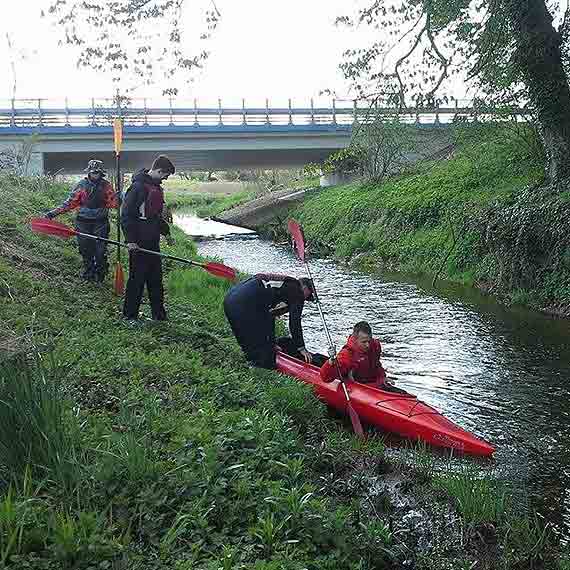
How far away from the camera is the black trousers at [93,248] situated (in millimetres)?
9305

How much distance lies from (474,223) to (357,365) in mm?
8404

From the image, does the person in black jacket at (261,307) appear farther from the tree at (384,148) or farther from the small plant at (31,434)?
the tree at (384,148)

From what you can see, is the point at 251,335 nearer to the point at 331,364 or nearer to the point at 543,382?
the point at 331,364

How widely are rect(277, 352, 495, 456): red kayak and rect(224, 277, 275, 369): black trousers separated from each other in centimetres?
52

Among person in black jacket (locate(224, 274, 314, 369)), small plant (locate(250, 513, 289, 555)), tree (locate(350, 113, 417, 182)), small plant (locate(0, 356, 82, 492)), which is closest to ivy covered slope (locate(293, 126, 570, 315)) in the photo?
tree (locate(350, 113, 417, 182))

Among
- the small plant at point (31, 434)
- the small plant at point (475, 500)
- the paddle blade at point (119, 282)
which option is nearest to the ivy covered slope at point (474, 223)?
the paddle blade at point (119, 282)

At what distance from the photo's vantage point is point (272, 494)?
143 inches

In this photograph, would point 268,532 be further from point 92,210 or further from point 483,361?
point 92,210

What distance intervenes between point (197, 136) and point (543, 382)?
2614 cm

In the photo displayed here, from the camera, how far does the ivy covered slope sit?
12.1m

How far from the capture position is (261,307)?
6996mm

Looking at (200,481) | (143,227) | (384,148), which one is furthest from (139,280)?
(384,148)

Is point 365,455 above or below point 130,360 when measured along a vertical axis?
below

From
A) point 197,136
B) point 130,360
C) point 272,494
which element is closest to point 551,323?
point 130,360
